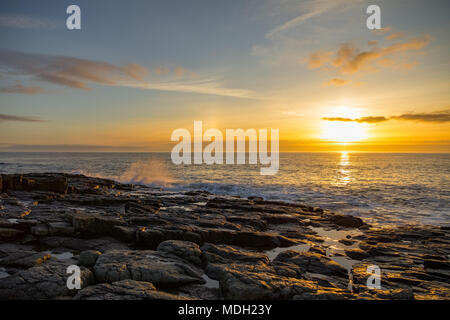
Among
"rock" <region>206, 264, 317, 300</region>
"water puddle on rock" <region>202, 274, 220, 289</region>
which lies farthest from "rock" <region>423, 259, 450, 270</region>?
"water puddle on rock" <region>202, 274, 220, 289</region>

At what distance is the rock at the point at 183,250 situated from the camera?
8439mm

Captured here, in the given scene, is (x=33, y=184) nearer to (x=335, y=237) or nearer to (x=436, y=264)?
(x=335, y=237)

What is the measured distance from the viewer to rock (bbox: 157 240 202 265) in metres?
8.44

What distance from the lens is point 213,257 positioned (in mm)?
8570

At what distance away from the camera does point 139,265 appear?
714cm

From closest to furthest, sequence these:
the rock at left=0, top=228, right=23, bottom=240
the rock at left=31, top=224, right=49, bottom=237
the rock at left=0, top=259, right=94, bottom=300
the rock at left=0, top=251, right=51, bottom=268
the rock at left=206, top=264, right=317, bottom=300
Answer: the rock at left=0, top=259, right=94, bottom=300 → the rock at left=206, top=264, right=317, bottom=300 → the rock at left=0, top=251, right=51, bottom=268 → the rock at left=0, top=228, right=23, bottom=240 → the rock at left=31, top=224, right=49, bottom=237

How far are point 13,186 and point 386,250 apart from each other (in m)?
26.0

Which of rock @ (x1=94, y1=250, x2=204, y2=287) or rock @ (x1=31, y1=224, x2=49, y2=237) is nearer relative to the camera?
rock @ (x1=94, y1=250, x2=204, y2=287)

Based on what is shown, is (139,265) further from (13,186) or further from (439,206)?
(439,206)

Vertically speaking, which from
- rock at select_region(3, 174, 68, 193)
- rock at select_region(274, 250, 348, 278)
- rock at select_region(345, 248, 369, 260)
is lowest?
rock at select_region(345, 248, 369, 260)

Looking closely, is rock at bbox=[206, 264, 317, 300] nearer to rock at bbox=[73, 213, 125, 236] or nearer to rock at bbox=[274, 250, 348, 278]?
rock at bbox=[274, 250, 348, 278]

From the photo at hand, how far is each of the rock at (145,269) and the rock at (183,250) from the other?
47 centimetres

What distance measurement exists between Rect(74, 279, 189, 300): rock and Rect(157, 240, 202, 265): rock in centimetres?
232

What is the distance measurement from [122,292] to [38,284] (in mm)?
2085
